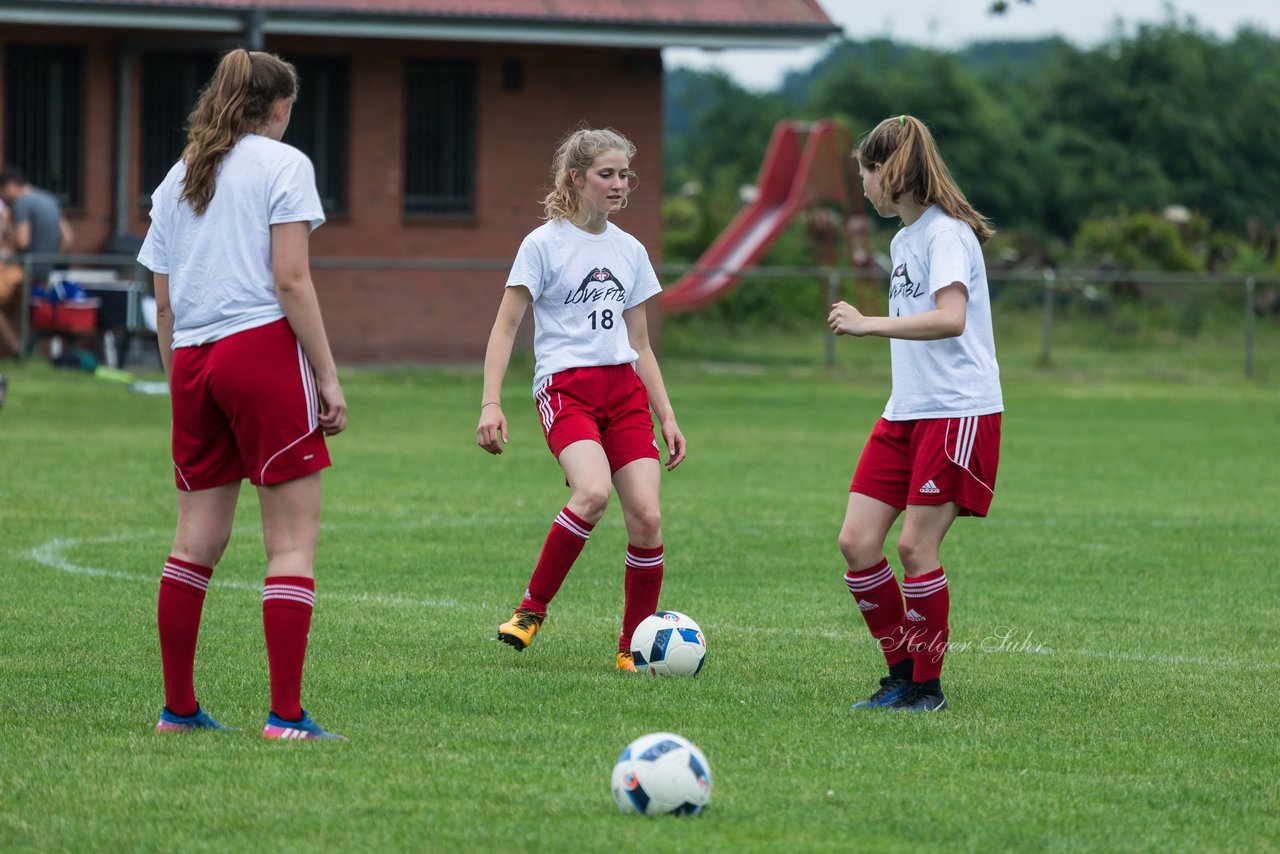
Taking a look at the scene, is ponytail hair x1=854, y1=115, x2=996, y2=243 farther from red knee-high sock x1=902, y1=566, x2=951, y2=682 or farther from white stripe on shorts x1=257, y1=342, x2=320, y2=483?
white stripe on shorts x1=257, y1=342, x2=320, y2=483

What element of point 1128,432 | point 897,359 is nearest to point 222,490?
point 897,359

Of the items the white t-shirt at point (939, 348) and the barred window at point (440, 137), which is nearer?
the white t-shirt at point (939, 348)

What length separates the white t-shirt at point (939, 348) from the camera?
6051 mm

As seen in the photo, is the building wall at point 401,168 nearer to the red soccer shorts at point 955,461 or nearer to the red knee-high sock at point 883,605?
the red knee-high sock at point 883,605

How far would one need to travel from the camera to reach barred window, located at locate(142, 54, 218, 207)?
2375cm

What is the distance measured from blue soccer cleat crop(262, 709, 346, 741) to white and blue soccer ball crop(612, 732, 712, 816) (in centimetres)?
108

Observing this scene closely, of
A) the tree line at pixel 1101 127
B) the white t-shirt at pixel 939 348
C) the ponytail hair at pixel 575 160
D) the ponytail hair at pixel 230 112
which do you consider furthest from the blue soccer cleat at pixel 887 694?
the tree line at pixel 1101 127

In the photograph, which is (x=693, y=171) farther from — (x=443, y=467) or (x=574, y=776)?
(x=574, y=776)

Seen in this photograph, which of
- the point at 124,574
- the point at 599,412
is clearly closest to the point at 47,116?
the point at 124,574

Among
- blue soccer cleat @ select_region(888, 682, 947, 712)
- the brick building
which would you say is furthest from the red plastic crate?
blue soccer cleat @ select_region(888, 682, 947, 712)

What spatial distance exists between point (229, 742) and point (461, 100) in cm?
2018

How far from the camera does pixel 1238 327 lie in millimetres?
28516

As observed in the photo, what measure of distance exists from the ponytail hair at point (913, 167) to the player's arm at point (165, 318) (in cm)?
216

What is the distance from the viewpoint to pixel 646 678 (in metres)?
6.56
